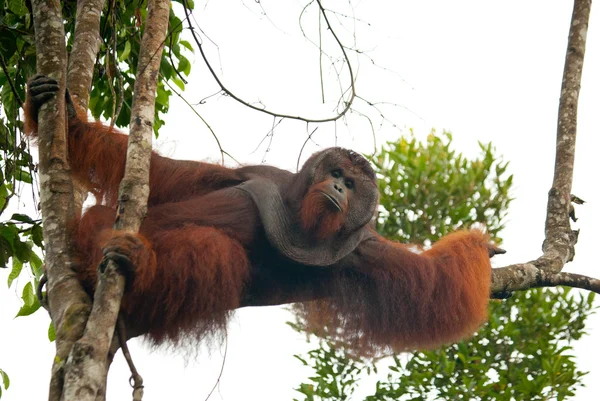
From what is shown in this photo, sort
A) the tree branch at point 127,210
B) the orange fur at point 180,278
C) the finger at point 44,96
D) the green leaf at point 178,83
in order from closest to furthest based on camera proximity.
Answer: the tree branch at point 127,210 < the finger at point 44,96 < the orange fur at point 180,278 < the green leaf at point 178,83

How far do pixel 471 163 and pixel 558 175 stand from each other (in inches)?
137

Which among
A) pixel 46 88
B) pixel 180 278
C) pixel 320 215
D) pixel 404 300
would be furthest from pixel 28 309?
pixel 404 300

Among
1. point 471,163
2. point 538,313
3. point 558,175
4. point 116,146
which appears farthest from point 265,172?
point 538,313

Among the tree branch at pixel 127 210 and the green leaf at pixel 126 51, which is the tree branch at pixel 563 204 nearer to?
the tree branch at pixel 127 210

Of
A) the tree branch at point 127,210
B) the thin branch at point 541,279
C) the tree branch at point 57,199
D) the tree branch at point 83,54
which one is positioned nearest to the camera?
the tree branch at point 127,210

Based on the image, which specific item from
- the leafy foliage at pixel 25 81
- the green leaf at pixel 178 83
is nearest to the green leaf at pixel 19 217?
the leafy foliage at pixel 25 81

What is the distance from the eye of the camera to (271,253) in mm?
4316

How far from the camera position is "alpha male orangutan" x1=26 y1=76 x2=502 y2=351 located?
12.7 ft

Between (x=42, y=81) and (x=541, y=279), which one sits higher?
(x=42, y=81)

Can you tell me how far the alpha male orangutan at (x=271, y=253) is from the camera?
3875 mm

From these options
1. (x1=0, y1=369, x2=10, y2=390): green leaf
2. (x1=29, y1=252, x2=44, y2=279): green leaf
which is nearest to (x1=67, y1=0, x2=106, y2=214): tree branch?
(x1=29, y1=252, x2=44, y2=279): green leaf

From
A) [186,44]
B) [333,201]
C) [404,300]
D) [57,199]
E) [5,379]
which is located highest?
[186,44]

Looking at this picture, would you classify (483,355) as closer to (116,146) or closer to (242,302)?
(242,302)

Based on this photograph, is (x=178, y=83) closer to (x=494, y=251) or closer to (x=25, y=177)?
(x=25, y=177)
